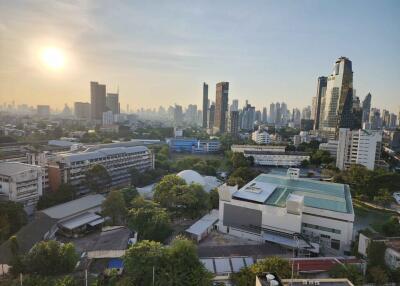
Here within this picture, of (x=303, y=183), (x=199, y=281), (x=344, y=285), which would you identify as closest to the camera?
(x=344, y=285)

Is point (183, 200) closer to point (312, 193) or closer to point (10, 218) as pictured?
point (312, 193)

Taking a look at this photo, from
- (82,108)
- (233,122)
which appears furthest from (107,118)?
(233,122)

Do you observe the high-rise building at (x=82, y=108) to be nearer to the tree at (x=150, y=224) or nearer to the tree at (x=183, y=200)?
the tree at (x=183, y=200)

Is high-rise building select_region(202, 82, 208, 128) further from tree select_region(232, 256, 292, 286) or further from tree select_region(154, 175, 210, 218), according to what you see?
tree select_region(232, 256, 292, 286)

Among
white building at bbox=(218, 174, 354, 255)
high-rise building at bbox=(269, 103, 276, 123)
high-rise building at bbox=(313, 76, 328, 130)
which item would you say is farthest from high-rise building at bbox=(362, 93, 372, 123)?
white building at bbox=(218, 174, 354, 255)

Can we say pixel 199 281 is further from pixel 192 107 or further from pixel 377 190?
pixel 192 107

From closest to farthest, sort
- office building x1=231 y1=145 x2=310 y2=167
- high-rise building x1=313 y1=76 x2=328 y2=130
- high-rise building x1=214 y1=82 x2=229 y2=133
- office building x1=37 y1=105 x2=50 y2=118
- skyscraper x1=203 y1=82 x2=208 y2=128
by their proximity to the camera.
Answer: office building x1=231 y1=145 x2=310 y2=167
high-rise building x1=313 y1=76 x2=328 y2=130
high-rise building x1=214 y1=82 x2=229 y2=133
skyscraper x1=203 y1=82 x2=208 y2=128
office building x1=37 y1=105 x2=50 y2=118

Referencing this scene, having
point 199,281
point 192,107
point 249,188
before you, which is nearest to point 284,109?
point 192,107
